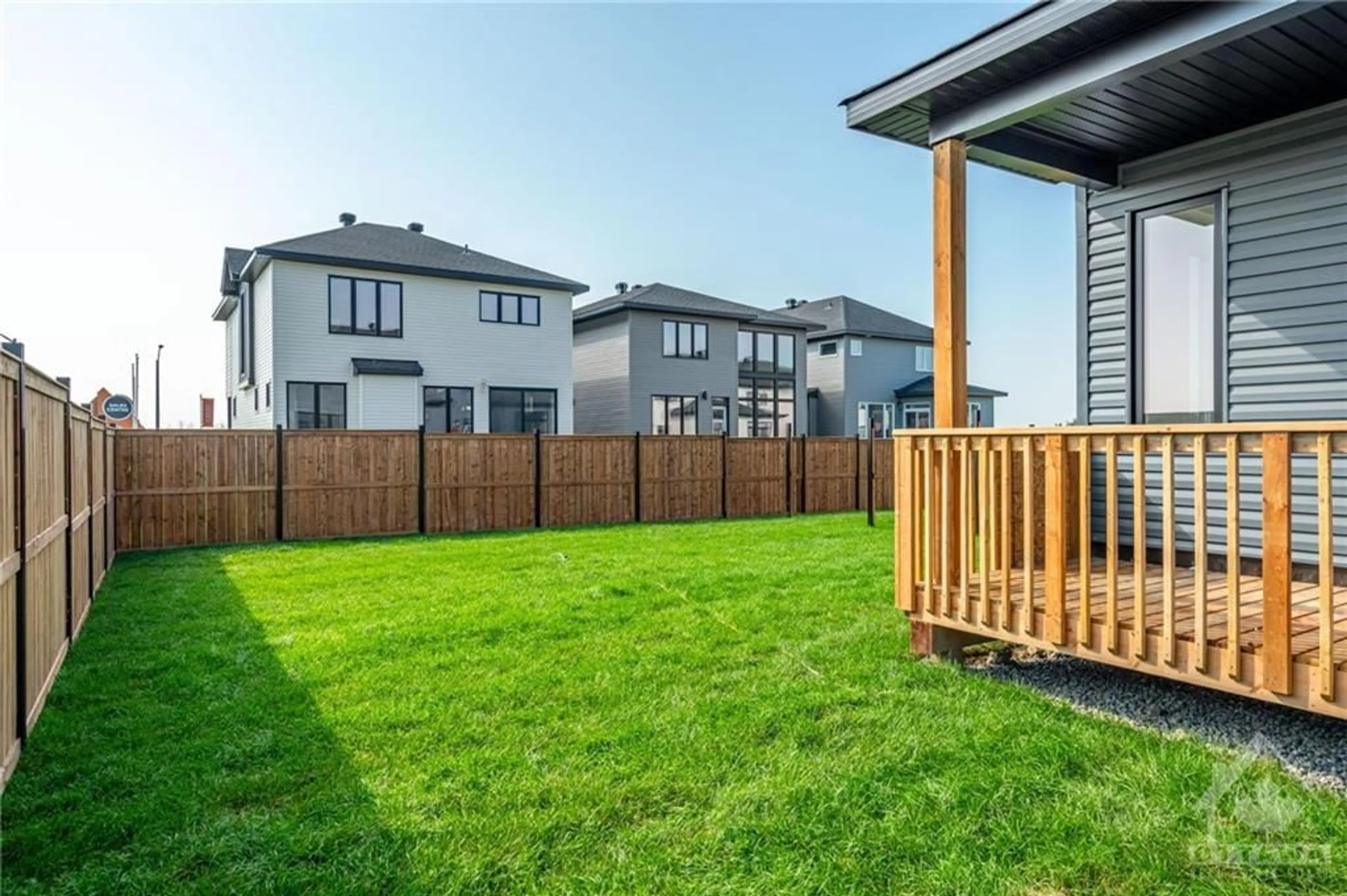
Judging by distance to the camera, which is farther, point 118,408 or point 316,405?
point 118,408

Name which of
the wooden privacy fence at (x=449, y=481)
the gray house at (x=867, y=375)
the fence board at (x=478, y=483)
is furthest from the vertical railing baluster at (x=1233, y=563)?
the gray house at (x=867, y=375)

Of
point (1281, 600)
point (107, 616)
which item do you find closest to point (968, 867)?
point (1281, 600)

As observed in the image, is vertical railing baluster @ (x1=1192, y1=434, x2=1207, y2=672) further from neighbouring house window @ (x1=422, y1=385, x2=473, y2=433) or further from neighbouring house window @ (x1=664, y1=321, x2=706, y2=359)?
neighbouring house window @ (x1=664, y1=321, x2=706, y2=359)

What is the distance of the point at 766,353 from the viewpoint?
25.5m

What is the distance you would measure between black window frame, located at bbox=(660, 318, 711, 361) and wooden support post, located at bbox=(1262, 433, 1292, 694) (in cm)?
2044

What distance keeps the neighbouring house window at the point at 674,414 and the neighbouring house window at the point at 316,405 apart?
868 cm

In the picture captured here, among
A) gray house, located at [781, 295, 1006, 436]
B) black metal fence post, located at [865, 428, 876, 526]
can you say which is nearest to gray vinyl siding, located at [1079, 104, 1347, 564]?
black metal fence post, located at [865, 428, 876, 526]

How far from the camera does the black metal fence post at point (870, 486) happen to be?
38.2ft

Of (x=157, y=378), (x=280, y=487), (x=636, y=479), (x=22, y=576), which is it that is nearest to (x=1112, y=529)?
(x=22, y=576)

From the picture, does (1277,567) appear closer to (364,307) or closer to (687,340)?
(364,307)

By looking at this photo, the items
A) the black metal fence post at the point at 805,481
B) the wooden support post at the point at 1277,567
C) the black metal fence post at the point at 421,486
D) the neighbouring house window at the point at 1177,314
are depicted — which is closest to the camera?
the wooden support post at the point at 1277,567

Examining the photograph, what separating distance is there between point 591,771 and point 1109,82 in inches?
154

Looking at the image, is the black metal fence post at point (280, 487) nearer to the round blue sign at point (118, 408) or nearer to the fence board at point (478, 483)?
the fence board at point (478, 483)

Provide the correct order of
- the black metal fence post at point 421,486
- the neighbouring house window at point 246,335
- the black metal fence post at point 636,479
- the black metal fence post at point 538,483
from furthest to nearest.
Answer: the neighbouring house window at point 246,335
the black metal fence post at point 636,479
the black metal fence post at point 538,483
the black metal fence post at point 421,486
